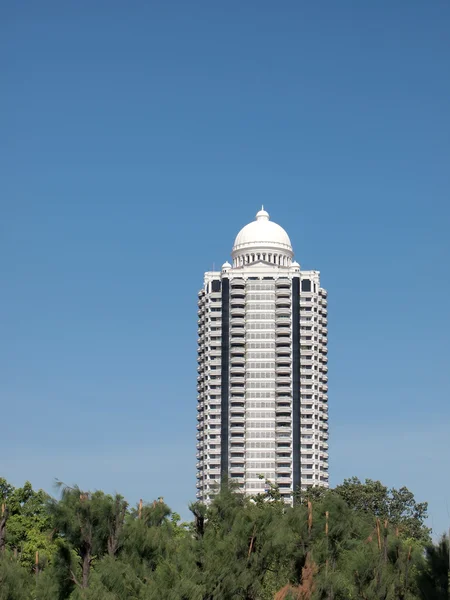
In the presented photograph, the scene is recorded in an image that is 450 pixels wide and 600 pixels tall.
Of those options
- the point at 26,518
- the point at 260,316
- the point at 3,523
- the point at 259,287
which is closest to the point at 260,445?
the point at 260,316

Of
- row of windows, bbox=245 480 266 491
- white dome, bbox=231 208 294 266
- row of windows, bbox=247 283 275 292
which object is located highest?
white dome, bbox=231 208 294 266

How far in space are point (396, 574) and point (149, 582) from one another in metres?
10.0

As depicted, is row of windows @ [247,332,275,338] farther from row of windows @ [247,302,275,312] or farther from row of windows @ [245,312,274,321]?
row of windows @ [247,302,275,312]

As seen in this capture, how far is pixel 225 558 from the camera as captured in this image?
4047 centimetres

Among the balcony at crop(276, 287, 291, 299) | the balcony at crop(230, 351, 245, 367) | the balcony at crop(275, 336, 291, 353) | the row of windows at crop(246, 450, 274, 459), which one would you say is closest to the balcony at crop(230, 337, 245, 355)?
the balcony at crop(230, 351, 245, 367)

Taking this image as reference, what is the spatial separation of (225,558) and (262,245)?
151 m

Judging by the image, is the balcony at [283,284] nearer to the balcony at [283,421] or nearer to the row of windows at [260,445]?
the balcony at [283,421]

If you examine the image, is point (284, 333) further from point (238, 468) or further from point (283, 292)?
point (238, 468)

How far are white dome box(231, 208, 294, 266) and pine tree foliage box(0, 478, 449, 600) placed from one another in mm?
145439

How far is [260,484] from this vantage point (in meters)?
173

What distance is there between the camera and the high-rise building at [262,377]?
175 meters

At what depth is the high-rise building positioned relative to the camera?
175 meters

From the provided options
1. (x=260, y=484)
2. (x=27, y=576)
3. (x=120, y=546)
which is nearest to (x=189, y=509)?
(x=120, y=546)

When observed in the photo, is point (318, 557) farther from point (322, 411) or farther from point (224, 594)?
point (322, 411)
